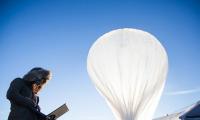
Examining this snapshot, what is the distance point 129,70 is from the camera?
13.0 m

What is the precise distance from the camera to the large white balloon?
12.6m

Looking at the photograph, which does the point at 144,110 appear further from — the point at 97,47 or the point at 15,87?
the point at 15,87

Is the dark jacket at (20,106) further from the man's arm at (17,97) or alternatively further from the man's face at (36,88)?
the man's face at (36,88)

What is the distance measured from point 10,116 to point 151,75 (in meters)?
9.22

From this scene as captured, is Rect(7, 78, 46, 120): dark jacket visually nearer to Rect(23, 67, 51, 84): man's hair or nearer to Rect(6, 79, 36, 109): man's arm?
Rect(6, 79, 36, 109): man's arm

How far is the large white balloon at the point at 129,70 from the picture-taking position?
41.2 feet

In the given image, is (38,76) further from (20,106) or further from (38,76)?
(20,106)

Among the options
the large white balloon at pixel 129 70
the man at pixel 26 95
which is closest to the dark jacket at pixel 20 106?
the man at pixel 26 95

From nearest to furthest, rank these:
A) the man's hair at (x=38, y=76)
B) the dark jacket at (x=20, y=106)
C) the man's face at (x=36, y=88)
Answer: the dark jacket at (x=20, y=106), the man's hair at (x=38, y=76), the man's face at (x=36, y=88)

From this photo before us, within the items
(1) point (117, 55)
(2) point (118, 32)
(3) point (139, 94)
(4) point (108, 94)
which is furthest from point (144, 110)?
(2) point (118, 32)

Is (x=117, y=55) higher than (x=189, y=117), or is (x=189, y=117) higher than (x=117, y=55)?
(x=117, y=55)

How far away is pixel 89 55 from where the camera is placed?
13516mm

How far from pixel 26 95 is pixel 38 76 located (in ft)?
Answer: 1.06

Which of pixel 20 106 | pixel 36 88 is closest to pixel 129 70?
pixel 36 88
